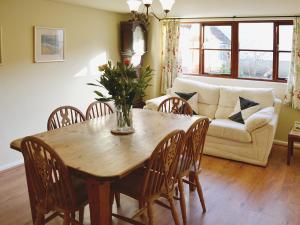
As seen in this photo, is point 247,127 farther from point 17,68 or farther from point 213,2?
point 17,68

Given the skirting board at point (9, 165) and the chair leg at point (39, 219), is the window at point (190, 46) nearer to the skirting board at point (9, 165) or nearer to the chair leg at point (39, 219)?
the skirting board at point (9, 165)

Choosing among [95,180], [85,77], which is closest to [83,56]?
[85,77]

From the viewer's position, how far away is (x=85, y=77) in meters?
4.98

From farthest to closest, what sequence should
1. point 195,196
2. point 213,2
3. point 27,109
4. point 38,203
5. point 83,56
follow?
point 83,56 < point 27,109 < point 213,2 < point 195,196 < point 38,203

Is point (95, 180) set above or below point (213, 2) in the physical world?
below

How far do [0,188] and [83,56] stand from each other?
7.22 ft

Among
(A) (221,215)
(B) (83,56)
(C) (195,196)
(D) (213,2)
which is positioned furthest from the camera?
(B) (83,56)

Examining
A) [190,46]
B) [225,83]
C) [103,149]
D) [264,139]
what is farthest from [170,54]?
[103,149]

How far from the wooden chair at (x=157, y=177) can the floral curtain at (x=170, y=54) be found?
3257 mm

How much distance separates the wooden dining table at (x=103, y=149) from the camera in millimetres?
2113

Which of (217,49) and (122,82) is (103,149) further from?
(217,49)

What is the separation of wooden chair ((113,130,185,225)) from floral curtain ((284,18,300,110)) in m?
2.90

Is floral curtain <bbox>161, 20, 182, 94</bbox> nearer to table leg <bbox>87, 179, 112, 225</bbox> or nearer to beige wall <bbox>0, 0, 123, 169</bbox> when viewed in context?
beige wall <bbox>0, 0, 123, 169</bbox>

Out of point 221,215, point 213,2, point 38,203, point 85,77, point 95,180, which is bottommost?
point 221,215
